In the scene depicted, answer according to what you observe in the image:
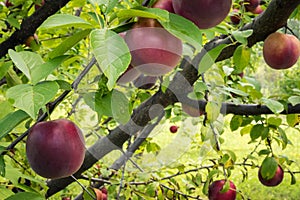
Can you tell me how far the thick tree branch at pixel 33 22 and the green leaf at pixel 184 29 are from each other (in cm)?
45

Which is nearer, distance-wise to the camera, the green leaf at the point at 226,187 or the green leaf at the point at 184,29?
the green leaf at the point at 184,29

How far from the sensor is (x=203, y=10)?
1.89 feet

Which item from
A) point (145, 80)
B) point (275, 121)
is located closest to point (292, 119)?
point (275, 121)

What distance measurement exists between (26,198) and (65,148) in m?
0.18

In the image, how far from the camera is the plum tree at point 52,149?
0.71m

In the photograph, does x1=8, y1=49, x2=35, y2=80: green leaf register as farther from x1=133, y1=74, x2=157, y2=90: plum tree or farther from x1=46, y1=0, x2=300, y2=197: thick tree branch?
x1=46, y1=0, x2=300, y2=197: thick tree branch

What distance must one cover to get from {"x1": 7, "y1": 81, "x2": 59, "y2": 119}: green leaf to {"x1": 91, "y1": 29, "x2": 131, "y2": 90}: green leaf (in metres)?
0.09

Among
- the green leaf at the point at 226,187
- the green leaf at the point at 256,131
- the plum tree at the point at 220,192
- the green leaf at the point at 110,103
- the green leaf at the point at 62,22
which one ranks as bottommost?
the plum tree at the point at 220,192

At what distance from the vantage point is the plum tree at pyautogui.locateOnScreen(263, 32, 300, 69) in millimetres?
1184

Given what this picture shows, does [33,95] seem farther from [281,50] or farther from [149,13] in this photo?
[281,50]

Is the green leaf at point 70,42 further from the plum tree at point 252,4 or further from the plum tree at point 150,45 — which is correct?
the plum tree at point 252,4

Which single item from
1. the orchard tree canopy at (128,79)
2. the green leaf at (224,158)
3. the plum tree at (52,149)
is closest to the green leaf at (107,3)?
the orchard tree canopy at (128,79)

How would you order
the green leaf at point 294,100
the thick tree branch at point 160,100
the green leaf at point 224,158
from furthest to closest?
the green leaf at point 224,158 < the green leaf at point 294,100 < the thick tree branch at point 160,100

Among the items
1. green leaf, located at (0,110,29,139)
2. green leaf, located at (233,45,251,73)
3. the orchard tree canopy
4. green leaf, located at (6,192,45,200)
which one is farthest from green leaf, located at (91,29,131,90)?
green leaf, located at (233,45,251,73)
